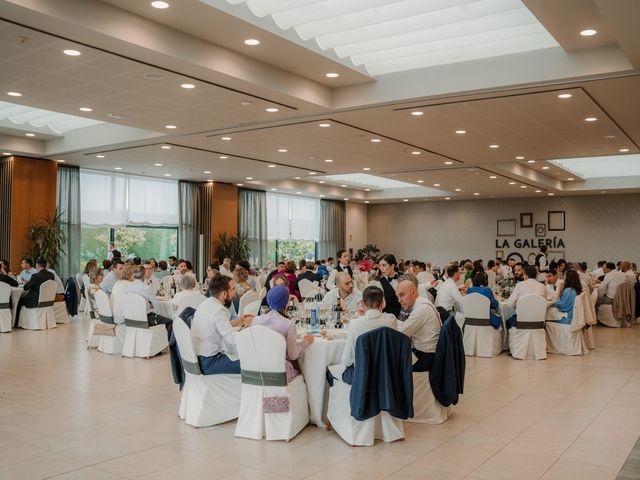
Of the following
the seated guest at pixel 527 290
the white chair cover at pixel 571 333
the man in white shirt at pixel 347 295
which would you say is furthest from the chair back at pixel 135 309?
the white chair cover at pixel 571 333

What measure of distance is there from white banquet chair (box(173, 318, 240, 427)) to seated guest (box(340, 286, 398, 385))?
1160 mm

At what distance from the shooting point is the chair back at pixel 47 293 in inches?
442

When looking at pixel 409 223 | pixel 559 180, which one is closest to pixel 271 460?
pixel 559 180

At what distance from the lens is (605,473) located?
4.43m

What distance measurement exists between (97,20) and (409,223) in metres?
20.2

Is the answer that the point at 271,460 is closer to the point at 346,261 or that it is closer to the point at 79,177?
the point at 346,261

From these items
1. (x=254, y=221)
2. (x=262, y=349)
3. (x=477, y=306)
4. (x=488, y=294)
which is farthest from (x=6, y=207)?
(x=262, y=349)

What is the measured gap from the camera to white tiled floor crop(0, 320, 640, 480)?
4.46 metres

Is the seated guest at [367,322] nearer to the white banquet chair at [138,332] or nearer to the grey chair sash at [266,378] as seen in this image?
the grey chair sash at [266,378]

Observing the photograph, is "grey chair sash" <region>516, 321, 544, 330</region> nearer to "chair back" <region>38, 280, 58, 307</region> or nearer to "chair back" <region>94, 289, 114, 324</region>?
"chair back" <region>94, 289, 114, 324</region>

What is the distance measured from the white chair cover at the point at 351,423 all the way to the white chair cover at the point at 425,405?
469 mm

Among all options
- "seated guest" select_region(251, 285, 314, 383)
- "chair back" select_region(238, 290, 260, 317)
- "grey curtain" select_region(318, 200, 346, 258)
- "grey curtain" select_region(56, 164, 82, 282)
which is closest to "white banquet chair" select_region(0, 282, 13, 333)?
"grey curtain" select_region(56, 164, 82, 282)

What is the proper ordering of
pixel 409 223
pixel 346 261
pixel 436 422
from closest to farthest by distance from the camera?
1. pixel 436 422
2. pixel 346 261
3. pixel 409 223

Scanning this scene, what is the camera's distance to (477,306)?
927cm
